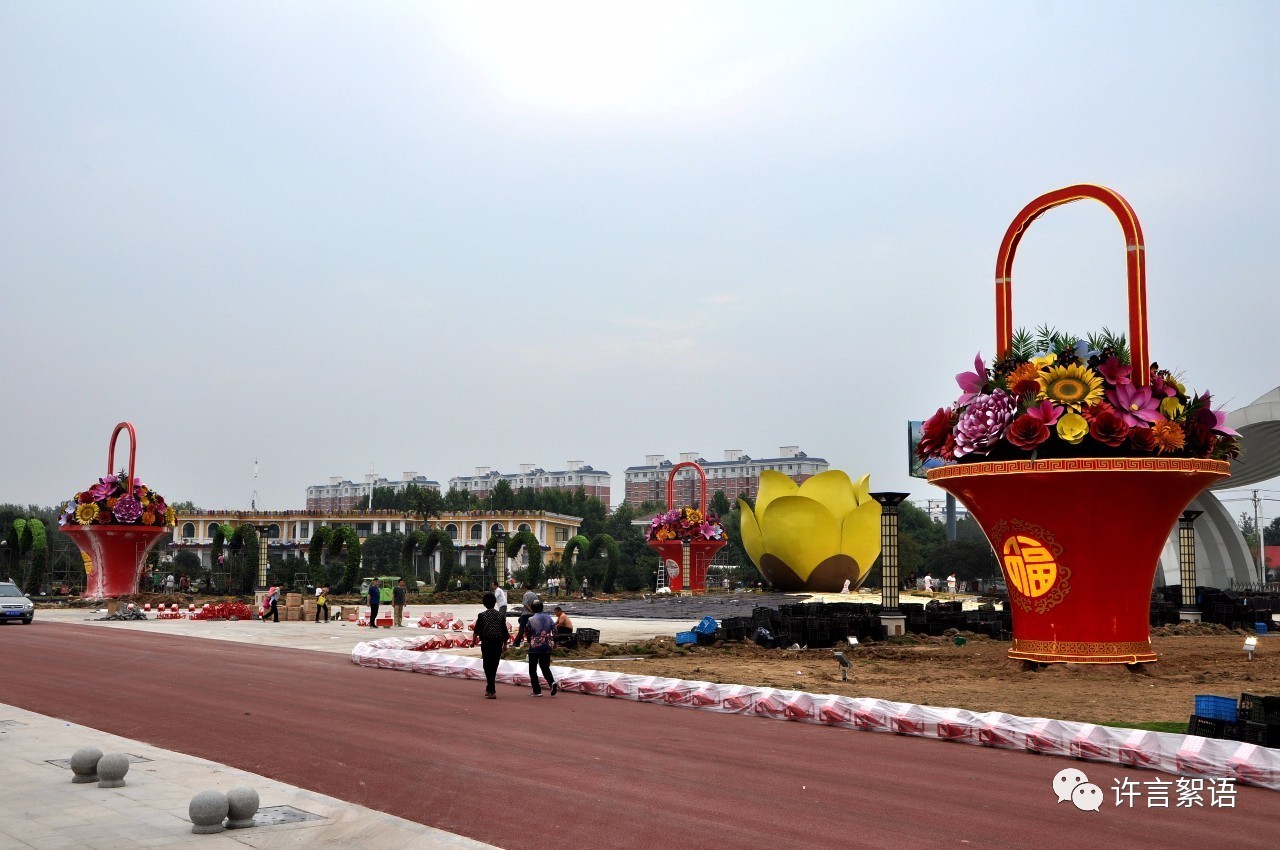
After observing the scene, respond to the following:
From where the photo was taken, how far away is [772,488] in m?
62.1

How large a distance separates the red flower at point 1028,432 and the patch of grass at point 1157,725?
6.40 m

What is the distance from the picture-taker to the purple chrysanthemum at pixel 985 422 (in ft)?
64.8

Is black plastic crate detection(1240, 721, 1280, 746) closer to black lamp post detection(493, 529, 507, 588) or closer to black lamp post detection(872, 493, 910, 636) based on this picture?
black lamp post detection(872, 493, 910, 636)

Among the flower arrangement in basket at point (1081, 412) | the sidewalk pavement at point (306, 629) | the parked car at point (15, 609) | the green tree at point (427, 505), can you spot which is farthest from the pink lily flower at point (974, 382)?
the green tree at point (427, 505)

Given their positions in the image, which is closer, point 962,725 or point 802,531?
point 962,725

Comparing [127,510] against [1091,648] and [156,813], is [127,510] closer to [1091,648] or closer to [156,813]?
[1091,648]

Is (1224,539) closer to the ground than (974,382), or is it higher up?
closer to the ground

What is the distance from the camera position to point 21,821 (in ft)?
27.4

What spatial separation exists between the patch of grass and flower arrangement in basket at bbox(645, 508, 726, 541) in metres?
51.4

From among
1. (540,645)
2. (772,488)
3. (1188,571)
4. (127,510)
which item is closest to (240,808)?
(540,645)

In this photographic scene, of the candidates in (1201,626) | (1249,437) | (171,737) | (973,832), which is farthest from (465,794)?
(1249,437)

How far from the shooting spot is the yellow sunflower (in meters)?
19.2

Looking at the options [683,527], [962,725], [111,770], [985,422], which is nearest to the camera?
[111,770]

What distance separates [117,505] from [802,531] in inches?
1313
